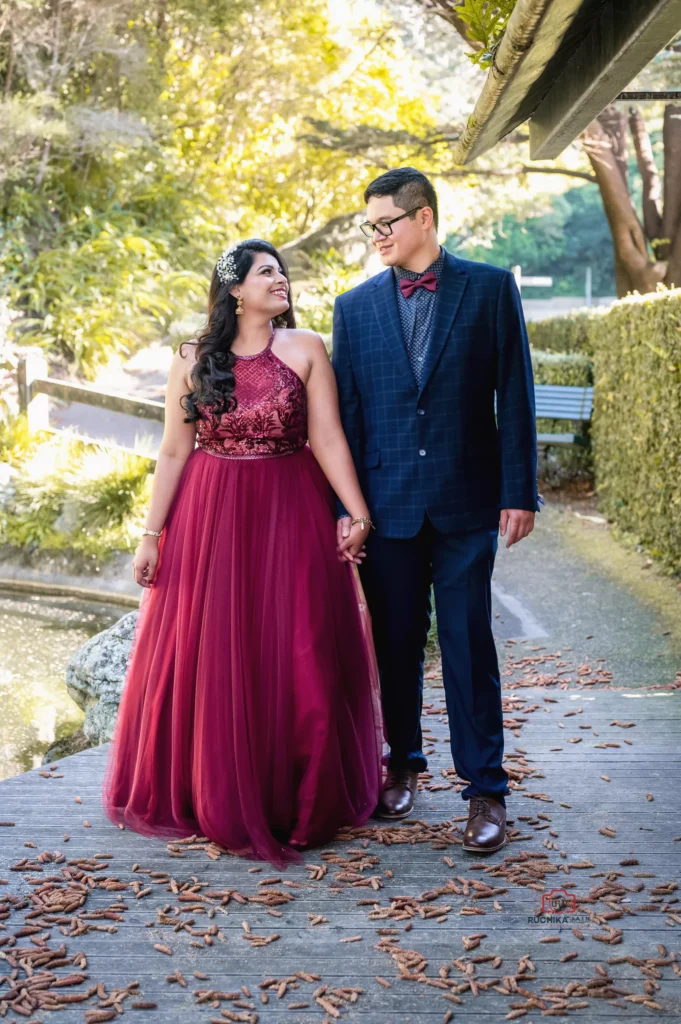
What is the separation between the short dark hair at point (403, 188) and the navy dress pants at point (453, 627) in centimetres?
98

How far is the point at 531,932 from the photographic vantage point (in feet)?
9.11

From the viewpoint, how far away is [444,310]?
3.39 m

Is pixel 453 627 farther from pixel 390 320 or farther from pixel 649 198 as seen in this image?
pixel 649 198

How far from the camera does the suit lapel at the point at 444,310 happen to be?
3.38 m

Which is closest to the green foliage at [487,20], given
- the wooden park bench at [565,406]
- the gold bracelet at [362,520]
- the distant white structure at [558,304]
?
the gold bracelet at [362,520]

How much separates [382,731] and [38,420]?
7.25 m

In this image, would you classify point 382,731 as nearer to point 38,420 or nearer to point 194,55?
point 38,420

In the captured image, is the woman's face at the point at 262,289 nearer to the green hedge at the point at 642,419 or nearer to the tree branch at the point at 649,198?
the green hedge at the point at 642,419

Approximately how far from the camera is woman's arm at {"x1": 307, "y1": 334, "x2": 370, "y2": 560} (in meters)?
3.55

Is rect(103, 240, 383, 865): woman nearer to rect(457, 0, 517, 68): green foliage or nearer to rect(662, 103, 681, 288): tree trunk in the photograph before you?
rect(457, 0, 517, 68): green foliage

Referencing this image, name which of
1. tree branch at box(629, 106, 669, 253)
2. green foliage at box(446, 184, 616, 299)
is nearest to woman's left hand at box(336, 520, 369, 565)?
tree branch at box(629, 106, 669, 253)

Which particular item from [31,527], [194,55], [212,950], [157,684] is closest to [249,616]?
[157,684]

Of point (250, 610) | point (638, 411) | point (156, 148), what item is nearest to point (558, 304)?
point (156, 148)

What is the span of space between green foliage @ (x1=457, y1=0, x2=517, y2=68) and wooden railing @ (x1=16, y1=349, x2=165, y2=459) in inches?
240
